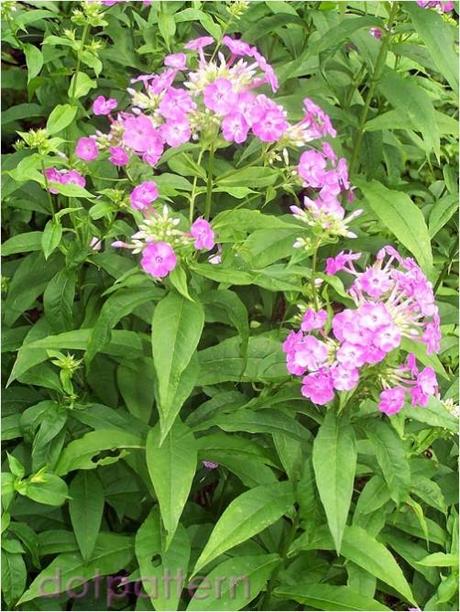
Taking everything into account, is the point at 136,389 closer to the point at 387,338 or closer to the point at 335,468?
the point at 335,468

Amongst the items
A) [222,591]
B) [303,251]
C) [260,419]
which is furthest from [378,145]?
[222,591]

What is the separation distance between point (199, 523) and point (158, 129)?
1238 mm

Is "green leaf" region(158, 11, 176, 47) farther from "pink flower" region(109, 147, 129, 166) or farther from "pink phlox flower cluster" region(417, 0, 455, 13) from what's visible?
"pink phlox flower cluster" region(417, 0, 455, 13)

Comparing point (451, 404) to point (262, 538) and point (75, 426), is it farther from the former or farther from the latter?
point (75, 426)

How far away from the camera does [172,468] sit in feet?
6.45

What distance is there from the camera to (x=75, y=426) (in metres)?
2.40

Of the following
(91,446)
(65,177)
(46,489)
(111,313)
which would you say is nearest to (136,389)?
(91,446)

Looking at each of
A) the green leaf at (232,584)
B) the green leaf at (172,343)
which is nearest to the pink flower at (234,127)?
the green leaf at (172,343)

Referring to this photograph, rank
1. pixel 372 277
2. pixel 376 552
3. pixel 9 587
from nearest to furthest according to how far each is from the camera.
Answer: pixel 372 277
pixel 376 552
pixel 9 587

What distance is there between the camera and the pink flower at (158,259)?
1802mm

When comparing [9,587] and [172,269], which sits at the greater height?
[172,269]

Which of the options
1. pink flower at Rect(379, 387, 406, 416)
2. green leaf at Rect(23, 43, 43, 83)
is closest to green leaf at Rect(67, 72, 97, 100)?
green leaf at Rect(23, 43, 43, 83)

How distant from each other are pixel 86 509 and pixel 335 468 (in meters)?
0.88

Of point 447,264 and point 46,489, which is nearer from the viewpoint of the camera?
point 46,489
